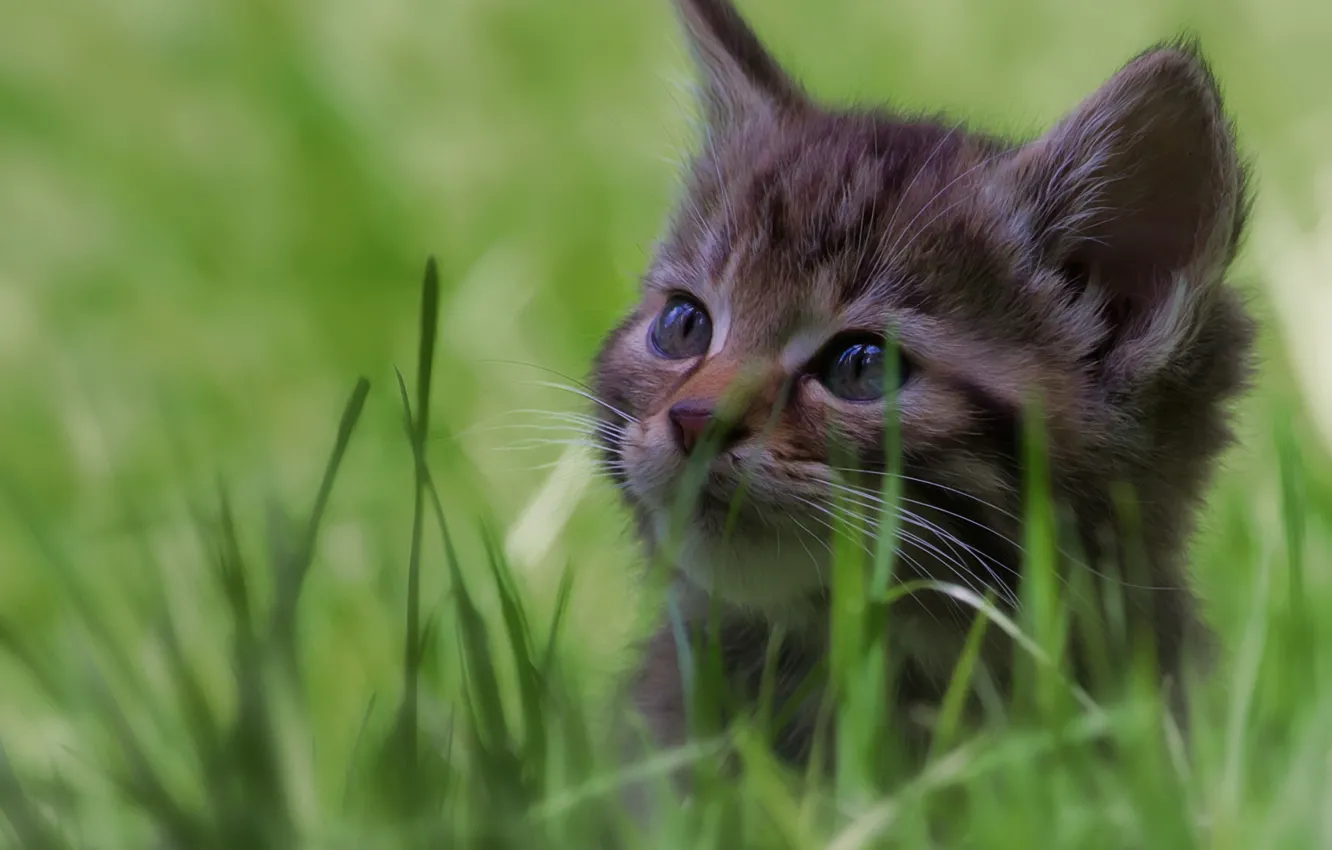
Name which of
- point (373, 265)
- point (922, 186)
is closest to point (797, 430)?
point (922, 186)

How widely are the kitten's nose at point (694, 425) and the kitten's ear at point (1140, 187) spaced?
0.43m

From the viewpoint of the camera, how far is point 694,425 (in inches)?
51.9

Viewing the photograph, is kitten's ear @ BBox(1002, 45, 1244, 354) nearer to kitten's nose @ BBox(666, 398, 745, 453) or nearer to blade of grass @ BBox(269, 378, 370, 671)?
kitten's nose @ BBox(666, 398, 745, 453)

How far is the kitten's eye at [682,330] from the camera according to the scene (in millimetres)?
1559

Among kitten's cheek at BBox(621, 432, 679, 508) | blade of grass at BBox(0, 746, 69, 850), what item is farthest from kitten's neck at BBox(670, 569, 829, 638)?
blade of grass at BBox(0, 746, 69, 850)

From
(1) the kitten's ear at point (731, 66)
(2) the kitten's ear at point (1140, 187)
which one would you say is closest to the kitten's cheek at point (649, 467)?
(2) the kitten's ear at point (1140, 187)

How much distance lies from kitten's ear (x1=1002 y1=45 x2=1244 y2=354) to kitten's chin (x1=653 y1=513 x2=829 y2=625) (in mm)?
432

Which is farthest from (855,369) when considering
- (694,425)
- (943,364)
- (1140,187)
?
(1140,187)

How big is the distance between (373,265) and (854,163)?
1.55 meters

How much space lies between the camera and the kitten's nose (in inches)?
51.7

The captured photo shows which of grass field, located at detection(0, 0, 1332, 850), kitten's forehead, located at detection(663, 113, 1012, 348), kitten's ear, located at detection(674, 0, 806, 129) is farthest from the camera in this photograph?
kitten's ear, located at detection(674, 0, 806, 129)

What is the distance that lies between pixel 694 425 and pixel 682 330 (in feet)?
0.94

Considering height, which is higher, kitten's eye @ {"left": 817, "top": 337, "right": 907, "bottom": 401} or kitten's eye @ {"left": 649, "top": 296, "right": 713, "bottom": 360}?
kitten's eye @ {"left": 649, "top": 296, "right": 713, "bottom": 360}

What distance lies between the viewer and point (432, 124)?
10.3ft
